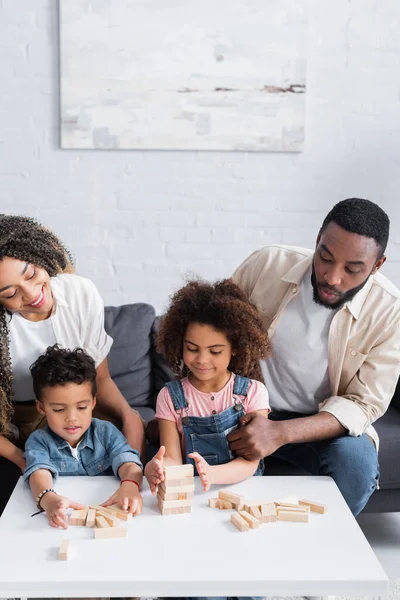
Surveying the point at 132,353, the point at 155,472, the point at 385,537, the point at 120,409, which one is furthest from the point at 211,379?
the point at 385,537

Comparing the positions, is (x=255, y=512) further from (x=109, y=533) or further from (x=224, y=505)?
(x=109, y=533)

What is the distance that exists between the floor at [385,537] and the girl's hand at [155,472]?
107 cm

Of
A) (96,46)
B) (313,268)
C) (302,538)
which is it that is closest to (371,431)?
(313,268)

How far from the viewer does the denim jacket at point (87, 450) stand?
6.49 ft

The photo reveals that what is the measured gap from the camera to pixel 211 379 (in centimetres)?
210

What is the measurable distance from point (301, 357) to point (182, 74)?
196 cm

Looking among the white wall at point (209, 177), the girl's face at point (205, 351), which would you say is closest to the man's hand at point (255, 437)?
the girl's face at point (205, 351)

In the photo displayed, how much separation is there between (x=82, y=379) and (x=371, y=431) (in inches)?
35.4

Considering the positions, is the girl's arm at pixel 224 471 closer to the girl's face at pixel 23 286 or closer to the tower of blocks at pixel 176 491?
the tower of blocks at pixel 176 491

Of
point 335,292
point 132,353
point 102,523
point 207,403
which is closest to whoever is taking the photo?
point 102,523

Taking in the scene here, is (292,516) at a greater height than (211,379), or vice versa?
(211,379)

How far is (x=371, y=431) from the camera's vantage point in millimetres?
2297

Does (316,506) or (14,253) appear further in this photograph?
(14,253)

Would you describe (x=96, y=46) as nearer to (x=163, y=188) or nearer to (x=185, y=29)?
(x=185, y=29)
